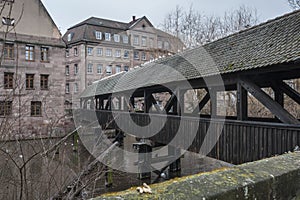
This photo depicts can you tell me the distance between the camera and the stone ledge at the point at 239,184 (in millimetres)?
1019

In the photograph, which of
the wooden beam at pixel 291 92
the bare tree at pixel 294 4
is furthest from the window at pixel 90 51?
the wooden beam at pixel 291 92

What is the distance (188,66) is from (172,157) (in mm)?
4642

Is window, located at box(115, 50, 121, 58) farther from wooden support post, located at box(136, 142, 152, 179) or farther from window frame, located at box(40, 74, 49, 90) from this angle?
wooden support post, located at box(136, 142, 152, 179)

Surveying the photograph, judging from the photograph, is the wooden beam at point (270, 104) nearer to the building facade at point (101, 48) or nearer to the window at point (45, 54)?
the window at point (45, 54)

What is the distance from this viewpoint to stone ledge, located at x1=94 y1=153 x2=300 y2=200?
102 cm

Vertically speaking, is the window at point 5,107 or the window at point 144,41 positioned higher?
the window at point 144,41

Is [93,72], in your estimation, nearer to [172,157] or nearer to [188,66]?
[172,157]

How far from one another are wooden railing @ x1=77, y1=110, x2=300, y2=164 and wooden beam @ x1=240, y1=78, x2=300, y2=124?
0.81 feet

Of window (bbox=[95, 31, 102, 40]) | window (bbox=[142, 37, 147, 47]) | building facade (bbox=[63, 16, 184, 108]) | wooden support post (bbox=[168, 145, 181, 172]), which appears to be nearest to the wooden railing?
wooden support post (bbox=[168, 145, 181, 172])

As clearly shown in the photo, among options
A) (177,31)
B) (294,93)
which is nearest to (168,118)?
(294,93)

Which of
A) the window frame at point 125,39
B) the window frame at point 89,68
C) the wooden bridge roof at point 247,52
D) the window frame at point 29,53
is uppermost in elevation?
the window frame at point 125,39

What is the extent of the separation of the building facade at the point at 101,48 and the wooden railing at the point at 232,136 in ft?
76.1

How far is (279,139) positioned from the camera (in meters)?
4.93

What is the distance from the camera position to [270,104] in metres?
5.36
